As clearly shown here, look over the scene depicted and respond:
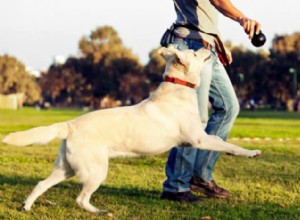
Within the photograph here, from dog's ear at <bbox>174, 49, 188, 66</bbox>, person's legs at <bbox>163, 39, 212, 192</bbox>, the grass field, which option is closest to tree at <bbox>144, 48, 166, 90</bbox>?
the grass field

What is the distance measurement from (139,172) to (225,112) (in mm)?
2466

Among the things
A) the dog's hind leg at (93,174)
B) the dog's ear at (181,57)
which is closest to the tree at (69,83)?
the dog's ear at (181,57)

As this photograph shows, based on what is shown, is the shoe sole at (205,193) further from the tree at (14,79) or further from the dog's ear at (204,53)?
the tree at (14,79)

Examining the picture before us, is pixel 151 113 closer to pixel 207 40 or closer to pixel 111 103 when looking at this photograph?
pixel 207 40

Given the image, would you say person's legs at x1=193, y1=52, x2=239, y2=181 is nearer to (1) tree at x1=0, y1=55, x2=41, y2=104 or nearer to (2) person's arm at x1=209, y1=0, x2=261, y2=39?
(2) person's arm at x1=209, y1=0, x2=261, y2=39

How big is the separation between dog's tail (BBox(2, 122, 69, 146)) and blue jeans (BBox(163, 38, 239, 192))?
1448 millimetres

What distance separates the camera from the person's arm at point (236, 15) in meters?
5.94

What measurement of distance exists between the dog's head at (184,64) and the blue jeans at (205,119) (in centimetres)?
42

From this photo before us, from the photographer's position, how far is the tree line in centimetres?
7644

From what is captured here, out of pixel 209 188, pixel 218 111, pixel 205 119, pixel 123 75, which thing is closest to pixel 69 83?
pixel 123 75

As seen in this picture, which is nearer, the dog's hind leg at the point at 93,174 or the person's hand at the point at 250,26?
the dog's hind leg at the point at 93,174

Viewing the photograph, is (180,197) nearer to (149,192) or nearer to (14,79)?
(149,192)

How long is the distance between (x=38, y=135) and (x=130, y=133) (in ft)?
2.63

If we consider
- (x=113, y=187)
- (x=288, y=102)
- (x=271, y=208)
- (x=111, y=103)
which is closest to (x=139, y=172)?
(x=113, y=187)
